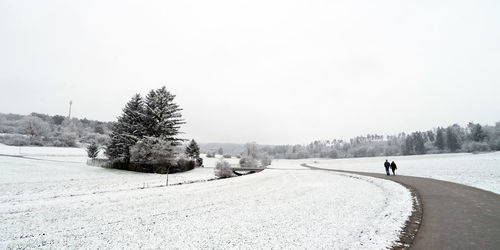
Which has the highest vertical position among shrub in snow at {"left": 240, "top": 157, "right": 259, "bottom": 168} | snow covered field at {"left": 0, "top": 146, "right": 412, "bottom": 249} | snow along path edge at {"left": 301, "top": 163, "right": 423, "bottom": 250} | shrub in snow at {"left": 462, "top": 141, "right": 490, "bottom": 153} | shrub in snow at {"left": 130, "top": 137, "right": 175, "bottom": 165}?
shrub in snow at {"left": 462, "top": 141, "right": 490, "bottom": 153}

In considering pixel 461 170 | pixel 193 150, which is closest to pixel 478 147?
pixel 461 170

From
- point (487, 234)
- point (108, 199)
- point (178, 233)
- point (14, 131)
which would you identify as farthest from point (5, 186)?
point (14, 131)

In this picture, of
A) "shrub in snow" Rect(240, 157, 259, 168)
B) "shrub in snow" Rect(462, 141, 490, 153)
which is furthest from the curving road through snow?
"shrub in snow" Rect(462, 141, 490, 153)

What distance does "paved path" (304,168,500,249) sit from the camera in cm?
614

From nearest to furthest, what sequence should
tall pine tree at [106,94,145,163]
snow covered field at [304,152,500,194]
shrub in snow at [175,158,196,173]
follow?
snow covered field at [304,152,500,194] < tall pine tree at [106,94,145,163] < shrub in snow at [175,158,196,173]

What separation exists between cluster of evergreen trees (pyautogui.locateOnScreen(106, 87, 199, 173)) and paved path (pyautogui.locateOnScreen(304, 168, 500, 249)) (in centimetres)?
3146

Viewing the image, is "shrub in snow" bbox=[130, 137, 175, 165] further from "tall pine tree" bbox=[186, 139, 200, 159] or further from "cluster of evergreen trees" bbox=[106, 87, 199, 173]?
"tall pine tree" bbox=[186, 139, 200, 159]

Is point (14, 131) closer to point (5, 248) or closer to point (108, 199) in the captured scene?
point (108, 199)

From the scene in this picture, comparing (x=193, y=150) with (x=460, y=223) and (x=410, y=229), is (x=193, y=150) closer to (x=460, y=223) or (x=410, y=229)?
(x=410, y=229)

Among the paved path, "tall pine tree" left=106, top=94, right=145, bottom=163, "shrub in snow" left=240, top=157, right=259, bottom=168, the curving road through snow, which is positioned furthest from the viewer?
"shrub in snow" left=240, top=157, right=259, bottom=168

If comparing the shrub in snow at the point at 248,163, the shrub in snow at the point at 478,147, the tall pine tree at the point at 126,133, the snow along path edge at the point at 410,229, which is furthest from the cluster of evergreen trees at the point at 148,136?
the shrub in snow at the point at 478,147

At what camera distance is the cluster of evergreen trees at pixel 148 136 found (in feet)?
114

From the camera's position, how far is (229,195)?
15.6 meters

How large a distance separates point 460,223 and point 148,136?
37168 millimetres
